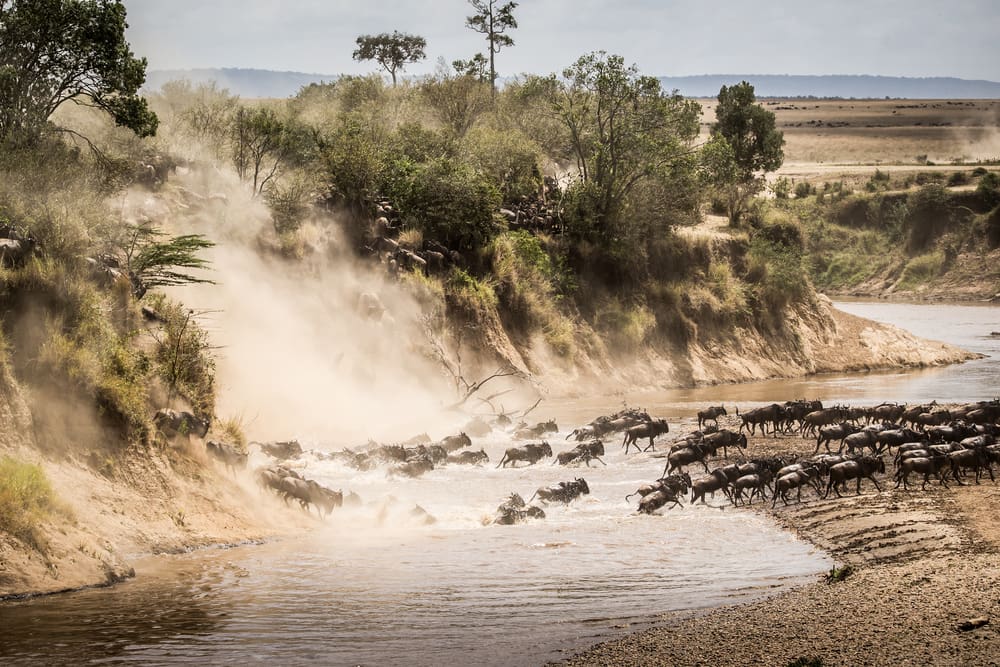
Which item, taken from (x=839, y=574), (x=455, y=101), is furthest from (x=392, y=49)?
(x=839, y=574)

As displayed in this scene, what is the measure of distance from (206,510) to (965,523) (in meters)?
11.1

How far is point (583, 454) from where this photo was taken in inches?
921

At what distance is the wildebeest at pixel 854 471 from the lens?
18547mm

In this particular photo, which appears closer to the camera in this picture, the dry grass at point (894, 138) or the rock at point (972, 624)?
the rock at point (972, 624)

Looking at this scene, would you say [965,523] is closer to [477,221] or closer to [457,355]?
[457,355]

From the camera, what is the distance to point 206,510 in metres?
16.3

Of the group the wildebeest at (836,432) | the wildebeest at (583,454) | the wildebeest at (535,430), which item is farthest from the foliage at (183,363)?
the wildebeest at (836,432)

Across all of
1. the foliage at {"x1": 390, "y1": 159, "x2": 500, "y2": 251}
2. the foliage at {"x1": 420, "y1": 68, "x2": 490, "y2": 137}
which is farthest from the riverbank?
the foliage at {"x1": 420, "y1": 68, "x2": 490, "y2": 137}

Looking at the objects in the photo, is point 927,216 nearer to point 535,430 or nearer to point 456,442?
point 535,430

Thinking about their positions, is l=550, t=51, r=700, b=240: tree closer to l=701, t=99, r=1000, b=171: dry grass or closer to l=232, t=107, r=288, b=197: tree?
l=232, t=107, r=288, b=197: tree

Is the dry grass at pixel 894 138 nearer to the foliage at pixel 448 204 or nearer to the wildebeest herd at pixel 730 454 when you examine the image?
the foliage at pixel 448 204

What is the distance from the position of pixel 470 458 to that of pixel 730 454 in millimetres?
5570

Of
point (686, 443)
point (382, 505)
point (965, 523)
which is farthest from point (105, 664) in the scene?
point (686, 443)

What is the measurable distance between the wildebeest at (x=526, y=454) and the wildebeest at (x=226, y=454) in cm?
682
